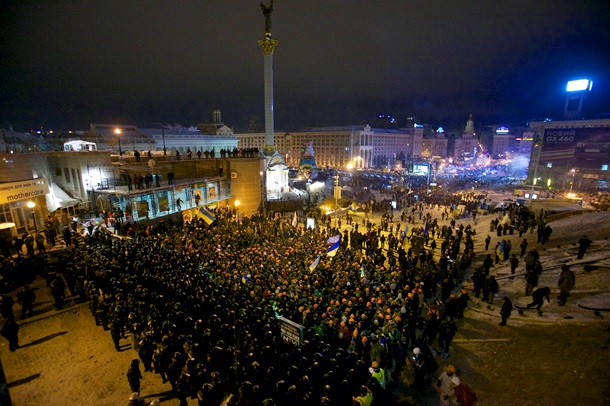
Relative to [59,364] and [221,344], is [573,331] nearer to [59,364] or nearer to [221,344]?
[221,344]

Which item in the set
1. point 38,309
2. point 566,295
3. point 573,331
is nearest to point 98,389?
point 38,309

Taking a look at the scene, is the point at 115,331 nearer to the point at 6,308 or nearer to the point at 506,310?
the point at 6,308

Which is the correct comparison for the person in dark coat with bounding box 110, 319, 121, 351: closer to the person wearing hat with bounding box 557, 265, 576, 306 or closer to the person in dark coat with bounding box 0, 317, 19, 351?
the person in dark coat with bounding box 0, 317, 19, 351

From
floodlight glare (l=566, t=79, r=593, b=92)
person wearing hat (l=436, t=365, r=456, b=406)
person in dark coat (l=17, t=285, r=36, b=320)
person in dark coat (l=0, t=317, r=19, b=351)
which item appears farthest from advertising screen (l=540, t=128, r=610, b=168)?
person in dark coat (l=0, t=317, r=19, b=351)

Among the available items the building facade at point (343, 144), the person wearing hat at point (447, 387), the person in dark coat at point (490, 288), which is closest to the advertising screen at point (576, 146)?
the building facade at point (343, 144)

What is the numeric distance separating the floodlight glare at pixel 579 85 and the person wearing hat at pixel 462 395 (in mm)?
77239

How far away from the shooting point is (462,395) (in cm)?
672

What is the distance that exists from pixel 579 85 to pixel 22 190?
8497cm

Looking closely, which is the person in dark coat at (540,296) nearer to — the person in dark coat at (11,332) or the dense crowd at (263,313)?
the dense crowd at (263,313)

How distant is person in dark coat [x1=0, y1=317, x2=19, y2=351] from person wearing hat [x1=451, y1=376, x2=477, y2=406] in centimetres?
1198

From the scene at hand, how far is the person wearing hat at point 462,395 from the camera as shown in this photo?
22.0 feet

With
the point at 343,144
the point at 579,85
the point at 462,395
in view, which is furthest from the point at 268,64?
the point at 579,85

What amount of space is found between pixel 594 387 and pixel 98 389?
12.7m

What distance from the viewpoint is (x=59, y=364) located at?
8539 millimetres
